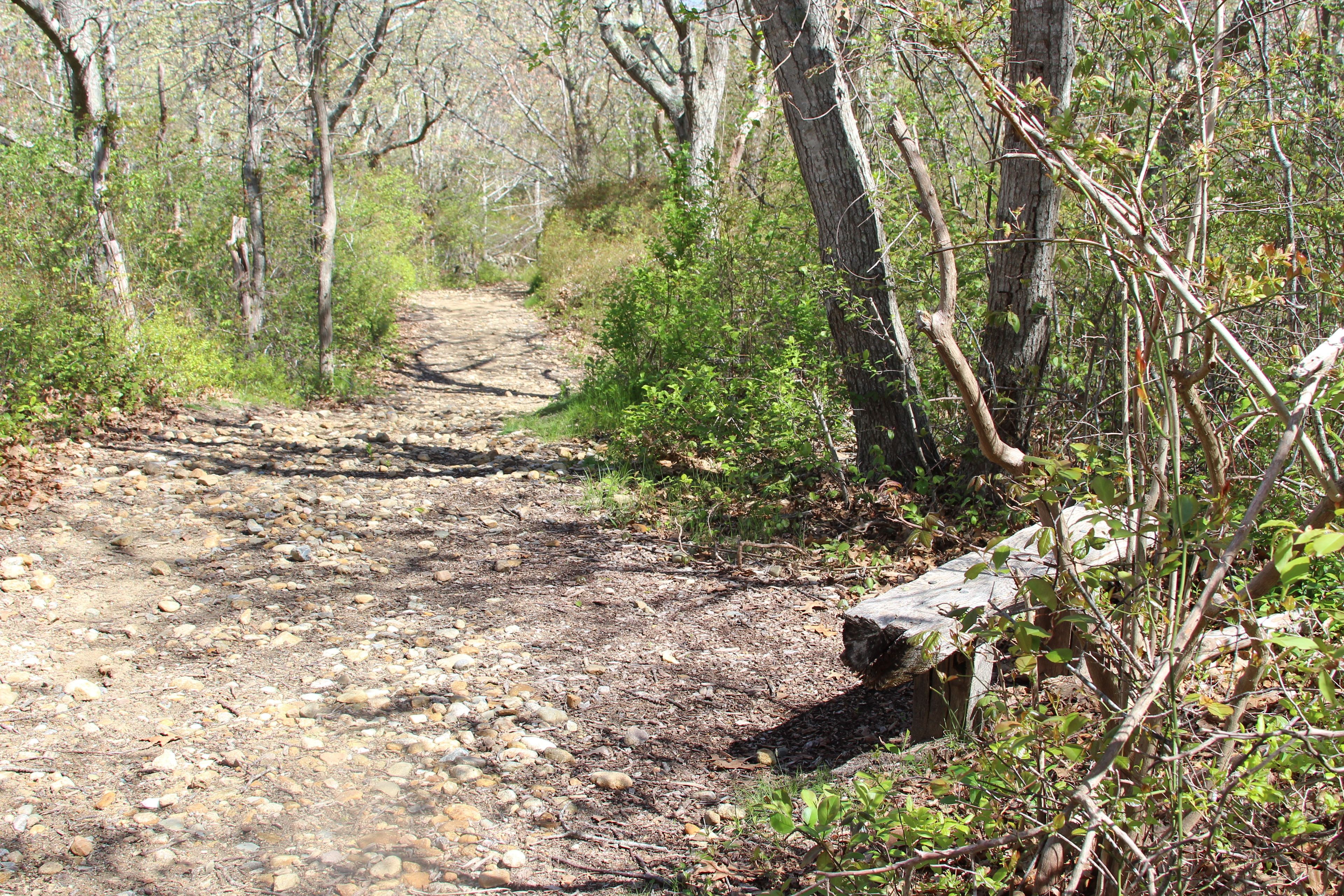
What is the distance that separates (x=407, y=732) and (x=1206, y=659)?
272cm

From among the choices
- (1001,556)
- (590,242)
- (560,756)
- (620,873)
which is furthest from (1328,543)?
(590,242)

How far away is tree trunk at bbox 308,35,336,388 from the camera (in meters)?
9.91

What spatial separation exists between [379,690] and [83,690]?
1.15 meters

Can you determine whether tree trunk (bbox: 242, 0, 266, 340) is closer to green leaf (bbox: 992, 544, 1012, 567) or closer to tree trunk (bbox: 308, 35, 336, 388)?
tree trunk (bbox: 308, 35, 336, 388)

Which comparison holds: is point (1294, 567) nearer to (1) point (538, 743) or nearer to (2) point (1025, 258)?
(1) point (538, 743)

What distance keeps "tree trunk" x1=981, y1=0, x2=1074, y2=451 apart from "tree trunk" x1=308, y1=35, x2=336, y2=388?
758 centimetres

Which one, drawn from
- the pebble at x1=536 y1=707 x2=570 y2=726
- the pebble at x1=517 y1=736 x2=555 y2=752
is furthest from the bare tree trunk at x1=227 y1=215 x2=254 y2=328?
the pebble at x1=517 y1=736 x2=555 y2=752

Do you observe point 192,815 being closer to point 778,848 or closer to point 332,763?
point 332,763

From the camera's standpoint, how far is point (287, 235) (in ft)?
41.8

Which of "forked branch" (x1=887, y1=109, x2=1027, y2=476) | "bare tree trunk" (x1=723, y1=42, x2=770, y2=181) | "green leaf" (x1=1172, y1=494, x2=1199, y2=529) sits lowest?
"green leaf" (x1=1172, y1=494, x2=1199, y2=529)

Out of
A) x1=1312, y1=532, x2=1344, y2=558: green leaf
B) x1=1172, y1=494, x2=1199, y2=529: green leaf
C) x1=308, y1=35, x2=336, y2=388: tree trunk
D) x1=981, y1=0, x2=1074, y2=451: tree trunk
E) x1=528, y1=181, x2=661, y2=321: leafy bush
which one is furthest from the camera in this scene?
x1=528, y1=181, x2=661, y2=321: leafy bush

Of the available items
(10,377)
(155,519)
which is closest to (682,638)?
(155,519)

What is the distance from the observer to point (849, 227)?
17.8ft

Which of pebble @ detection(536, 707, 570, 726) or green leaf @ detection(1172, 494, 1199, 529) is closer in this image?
green leaf @ detection(1172, 494, 1199, 529)
